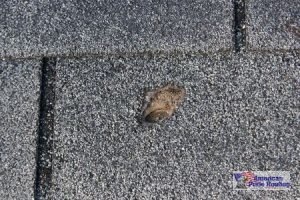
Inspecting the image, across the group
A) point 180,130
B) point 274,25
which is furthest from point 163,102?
point 274,25

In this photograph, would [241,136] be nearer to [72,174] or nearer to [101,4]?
[72,174]

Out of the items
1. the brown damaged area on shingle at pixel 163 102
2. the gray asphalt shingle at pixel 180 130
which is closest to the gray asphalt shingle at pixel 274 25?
the gray asphalt shingle at pixel 180 130

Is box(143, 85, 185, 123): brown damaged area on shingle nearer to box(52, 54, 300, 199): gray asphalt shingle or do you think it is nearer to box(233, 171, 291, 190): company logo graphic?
box(52, 54, 300, 199): gray asphalt shingle

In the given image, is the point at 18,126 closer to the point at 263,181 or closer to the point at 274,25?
the point at 263,181

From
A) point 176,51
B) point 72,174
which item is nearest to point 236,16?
point 176,51

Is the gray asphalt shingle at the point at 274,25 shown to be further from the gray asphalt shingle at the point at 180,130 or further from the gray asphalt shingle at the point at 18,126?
the gray asphalt shingle at the point at 18,126
